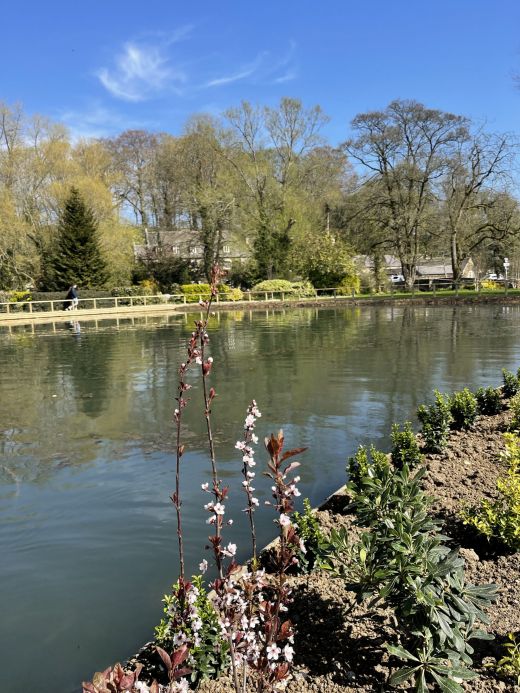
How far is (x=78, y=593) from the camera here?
3.65m

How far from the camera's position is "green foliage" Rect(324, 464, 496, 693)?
2154 mm

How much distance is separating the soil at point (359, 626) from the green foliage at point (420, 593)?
129mm

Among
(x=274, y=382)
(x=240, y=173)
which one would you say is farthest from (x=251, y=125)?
(x=274, y=382)

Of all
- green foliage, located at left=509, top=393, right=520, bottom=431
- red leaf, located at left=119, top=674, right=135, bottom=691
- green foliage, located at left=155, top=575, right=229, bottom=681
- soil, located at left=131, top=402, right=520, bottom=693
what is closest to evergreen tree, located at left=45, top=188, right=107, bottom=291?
green foliage, located at left=509, top=393, right=520, bottom=431

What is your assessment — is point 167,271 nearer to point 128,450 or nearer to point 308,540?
point 128,450

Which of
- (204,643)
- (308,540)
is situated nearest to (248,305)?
(308,540)

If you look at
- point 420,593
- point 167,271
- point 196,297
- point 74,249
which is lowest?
point 420,593

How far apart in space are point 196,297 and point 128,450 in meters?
35.9

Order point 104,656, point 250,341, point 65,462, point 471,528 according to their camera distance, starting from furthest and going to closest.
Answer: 1. point 250,341
2. point 65,462
3. point 471,528
4. point 104,656

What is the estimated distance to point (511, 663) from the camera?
234 centimetres

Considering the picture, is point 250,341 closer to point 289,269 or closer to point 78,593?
point 78,593

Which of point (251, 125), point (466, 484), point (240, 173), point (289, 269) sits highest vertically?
point (251, 125)

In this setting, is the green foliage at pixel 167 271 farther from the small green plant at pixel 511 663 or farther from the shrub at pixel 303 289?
the small green plant at pixel 511 663

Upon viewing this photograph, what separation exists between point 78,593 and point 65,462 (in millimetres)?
2933
